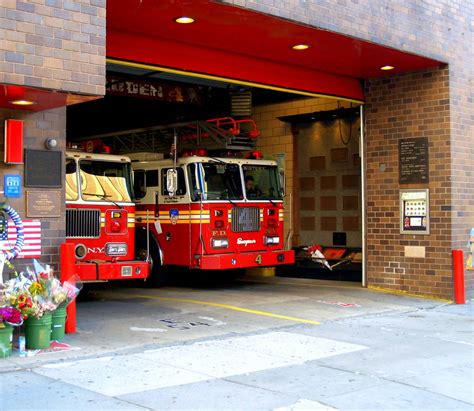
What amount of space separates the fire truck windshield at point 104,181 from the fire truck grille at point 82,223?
0.27 metres

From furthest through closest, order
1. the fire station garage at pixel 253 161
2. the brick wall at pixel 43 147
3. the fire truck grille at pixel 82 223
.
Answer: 1. the fire truck grille at pixel 82 223
2. the fire station garage at pixel 253 161
3. the brick wall at pixel 43 147

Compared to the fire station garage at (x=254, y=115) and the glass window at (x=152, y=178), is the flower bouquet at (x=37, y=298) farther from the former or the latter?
the glass window at (x=152, y=178)

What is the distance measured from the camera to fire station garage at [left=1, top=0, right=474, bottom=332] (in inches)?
412

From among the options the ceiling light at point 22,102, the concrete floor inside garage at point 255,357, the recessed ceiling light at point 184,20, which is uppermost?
the recessed ceiling light at point 184,20

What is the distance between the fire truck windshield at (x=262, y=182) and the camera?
14.4 m

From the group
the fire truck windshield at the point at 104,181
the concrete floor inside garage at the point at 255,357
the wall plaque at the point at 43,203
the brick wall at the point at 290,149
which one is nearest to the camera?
the concrete floor inside garage at the point at 255,357

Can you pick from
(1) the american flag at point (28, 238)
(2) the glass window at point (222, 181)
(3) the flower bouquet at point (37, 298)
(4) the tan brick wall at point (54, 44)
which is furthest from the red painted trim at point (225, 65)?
(3) the flower bouquet at point (37, 298)

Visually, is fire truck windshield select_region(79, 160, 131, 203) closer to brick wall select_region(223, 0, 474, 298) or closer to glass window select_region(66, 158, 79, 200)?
glass window select_region(66, 158, 79, 200)

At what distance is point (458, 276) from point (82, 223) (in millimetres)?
6811

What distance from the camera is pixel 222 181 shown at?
14.0 meters

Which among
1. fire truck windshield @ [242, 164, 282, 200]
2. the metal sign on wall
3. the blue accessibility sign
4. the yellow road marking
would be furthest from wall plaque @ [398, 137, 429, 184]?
the blue accessibility sign

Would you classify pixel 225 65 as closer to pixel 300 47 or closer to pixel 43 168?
pixel 300 47

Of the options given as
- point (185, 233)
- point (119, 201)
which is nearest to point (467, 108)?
point (185, 233)

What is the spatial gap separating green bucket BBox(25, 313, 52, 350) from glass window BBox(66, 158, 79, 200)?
4261 mm
